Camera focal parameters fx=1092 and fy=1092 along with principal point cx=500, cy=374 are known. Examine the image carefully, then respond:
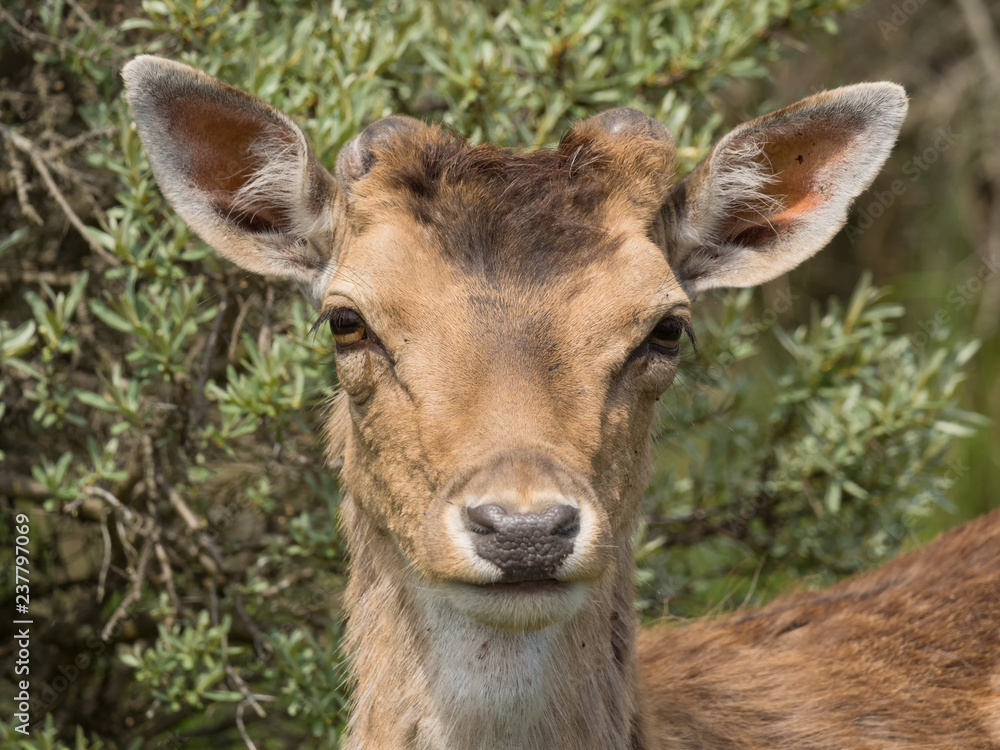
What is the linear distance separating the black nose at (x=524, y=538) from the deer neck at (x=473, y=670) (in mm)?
535

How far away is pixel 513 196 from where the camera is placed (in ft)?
A: 11.9

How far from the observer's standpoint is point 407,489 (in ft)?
11.1

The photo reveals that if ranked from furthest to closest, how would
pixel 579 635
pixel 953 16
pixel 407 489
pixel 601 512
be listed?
1. pixel 953 16
2. pixel 579 635
3. pixel 407 489
4. pixel 601 512

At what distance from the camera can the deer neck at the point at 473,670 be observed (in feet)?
11.2

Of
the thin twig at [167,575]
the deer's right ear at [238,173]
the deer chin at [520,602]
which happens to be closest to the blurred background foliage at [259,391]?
the thin twig at [167,575]

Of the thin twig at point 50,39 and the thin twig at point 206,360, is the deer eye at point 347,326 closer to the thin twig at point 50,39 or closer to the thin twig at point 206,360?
the thin twig at point 206,360

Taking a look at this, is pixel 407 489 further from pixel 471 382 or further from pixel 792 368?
pixel 792 368

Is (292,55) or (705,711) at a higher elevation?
(292,55)

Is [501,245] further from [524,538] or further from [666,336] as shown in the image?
[524,538]

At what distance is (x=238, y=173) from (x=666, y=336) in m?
1.71

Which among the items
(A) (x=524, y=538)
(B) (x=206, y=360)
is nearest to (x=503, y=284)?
(A) (x=524, y=538)

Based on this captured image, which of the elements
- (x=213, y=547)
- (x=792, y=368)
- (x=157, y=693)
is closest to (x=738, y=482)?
(x=792, y=368)

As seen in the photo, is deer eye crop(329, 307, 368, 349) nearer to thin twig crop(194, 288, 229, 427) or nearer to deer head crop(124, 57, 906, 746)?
deer head crop(124, 57, 906, 746)

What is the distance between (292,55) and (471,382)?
102 inches
